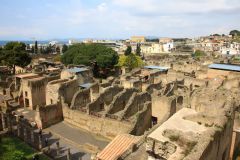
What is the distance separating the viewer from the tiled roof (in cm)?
1606

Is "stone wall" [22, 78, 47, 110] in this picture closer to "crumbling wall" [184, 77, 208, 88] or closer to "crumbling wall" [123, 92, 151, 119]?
"crumbling wall" [123, 92, 151, 119]

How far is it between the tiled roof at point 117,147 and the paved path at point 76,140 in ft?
13.4

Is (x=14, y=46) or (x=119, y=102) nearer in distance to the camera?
(x=119, y=102)

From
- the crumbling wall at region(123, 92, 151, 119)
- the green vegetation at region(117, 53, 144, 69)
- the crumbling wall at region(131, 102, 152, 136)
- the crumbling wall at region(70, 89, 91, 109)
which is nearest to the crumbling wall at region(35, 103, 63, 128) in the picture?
the crumbling wall at region(70, 89, 91, 109)

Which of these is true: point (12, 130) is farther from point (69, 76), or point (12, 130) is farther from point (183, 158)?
point (183, 158)

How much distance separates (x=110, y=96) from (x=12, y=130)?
38.7ft

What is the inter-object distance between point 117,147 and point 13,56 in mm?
43713

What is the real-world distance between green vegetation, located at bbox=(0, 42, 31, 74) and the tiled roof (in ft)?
140

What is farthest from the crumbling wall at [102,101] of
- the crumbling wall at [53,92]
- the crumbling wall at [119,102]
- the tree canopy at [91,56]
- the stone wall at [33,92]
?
the tree canopy at [91,56]

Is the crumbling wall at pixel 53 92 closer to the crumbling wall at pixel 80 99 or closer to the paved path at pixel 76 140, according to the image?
the crumbling wall at pixel 80 99

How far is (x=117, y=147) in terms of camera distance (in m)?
16.9

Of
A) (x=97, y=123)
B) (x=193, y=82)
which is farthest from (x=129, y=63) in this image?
(x=97, y=123)

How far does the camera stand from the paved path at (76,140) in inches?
826

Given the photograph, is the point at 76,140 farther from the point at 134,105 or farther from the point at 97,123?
the point at 134,105
